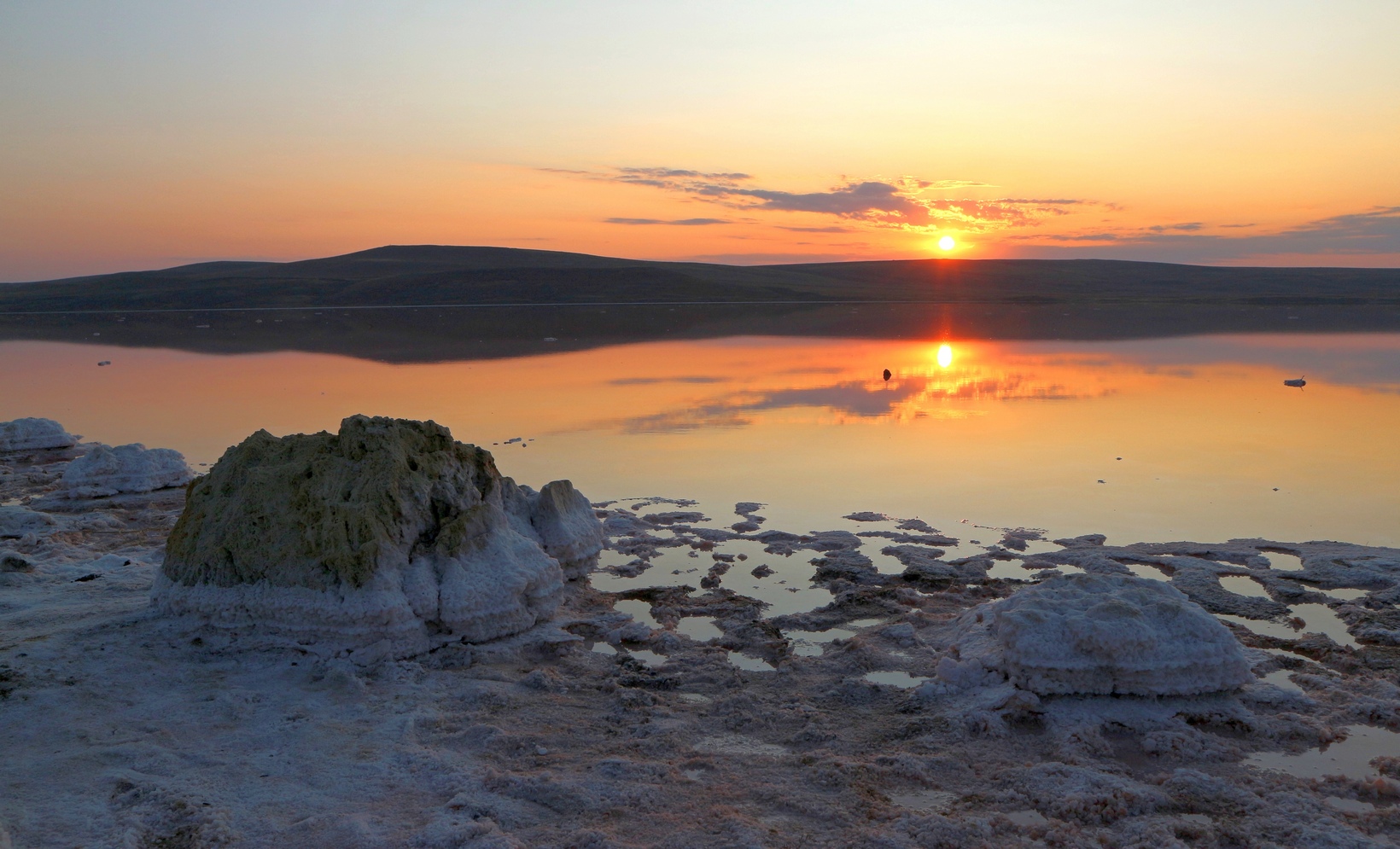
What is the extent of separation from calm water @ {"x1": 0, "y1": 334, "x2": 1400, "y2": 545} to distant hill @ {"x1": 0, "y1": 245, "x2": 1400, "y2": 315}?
158 ft

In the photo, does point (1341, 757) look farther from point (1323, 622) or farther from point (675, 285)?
point (675, 285)

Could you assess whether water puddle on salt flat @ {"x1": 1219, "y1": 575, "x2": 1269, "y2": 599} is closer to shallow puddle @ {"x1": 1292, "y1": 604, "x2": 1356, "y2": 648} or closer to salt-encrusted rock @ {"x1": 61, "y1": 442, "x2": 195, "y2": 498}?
shallow puddle @ {"x1": 1292, "y1": 604, "x2": 1356, "y2": 648}

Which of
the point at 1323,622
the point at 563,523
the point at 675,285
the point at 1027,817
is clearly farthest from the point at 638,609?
the point at 675,285

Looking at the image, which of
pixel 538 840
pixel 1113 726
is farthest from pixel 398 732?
pixel 1113 726

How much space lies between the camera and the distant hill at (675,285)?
69688 millimetres

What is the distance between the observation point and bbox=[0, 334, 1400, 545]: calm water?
8180mm

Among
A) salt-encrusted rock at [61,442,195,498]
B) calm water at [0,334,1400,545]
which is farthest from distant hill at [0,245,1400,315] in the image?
salt-encrusted rock at [61,442,195,498]

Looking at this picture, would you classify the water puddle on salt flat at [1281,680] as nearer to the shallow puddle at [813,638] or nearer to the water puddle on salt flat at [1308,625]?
the water puddle on salt flat at [1308,625]

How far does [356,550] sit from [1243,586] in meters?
5.41

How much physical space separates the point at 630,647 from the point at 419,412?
29.5 feet

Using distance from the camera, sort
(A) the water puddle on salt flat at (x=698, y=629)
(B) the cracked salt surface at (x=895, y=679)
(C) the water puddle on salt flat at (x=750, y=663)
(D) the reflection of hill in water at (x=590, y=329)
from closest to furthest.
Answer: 1. (B) the cracked salt surface at (x=895, y=679)
2. (C) the water puddle on salt flat at (x=750, y=663)
3. (A) the water puddle on salt flat at (x=698, y=629)
4. (D) the reflection of hill in water at (x=590, y=329)

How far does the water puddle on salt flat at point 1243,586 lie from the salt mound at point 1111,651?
1.48 metres

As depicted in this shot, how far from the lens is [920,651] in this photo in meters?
5.07

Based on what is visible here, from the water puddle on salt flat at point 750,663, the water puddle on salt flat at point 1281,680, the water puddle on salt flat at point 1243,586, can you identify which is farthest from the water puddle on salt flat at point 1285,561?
the water puddle on salt flat at point 750,663
